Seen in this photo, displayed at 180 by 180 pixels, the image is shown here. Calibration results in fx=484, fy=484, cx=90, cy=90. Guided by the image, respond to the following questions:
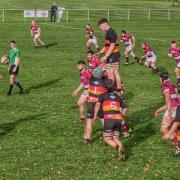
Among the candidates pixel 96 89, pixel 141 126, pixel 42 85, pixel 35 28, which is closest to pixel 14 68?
pixel 42 85

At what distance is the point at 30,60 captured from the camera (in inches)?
1246

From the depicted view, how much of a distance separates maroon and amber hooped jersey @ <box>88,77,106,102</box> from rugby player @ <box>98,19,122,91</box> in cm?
132

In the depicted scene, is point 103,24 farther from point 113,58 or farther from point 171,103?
point 171,103

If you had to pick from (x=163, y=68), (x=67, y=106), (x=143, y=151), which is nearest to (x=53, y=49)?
(x=163, y=68)

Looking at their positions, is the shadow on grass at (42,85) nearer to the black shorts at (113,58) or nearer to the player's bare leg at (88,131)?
the black shorts at (113,58)

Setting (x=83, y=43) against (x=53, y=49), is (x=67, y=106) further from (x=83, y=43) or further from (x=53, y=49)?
(x=83, y=43)

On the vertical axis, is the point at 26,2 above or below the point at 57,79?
above

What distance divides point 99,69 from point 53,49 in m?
22.2

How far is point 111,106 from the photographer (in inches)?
501

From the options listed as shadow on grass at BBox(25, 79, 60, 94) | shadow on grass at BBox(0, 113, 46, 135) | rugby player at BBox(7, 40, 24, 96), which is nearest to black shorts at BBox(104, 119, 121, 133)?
shadow on grass at BBox(0, 113, 46, 135)

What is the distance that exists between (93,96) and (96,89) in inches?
9.1

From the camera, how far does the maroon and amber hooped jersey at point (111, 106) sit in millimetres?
12672

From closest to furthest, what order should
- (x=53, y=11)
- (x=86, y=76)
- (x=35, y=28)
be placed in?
(x=86, y=76) < (x=35, y=28) < (x=53, y=11)

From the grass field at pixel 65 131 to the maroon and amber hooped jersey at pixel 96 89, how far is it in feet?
4.56
